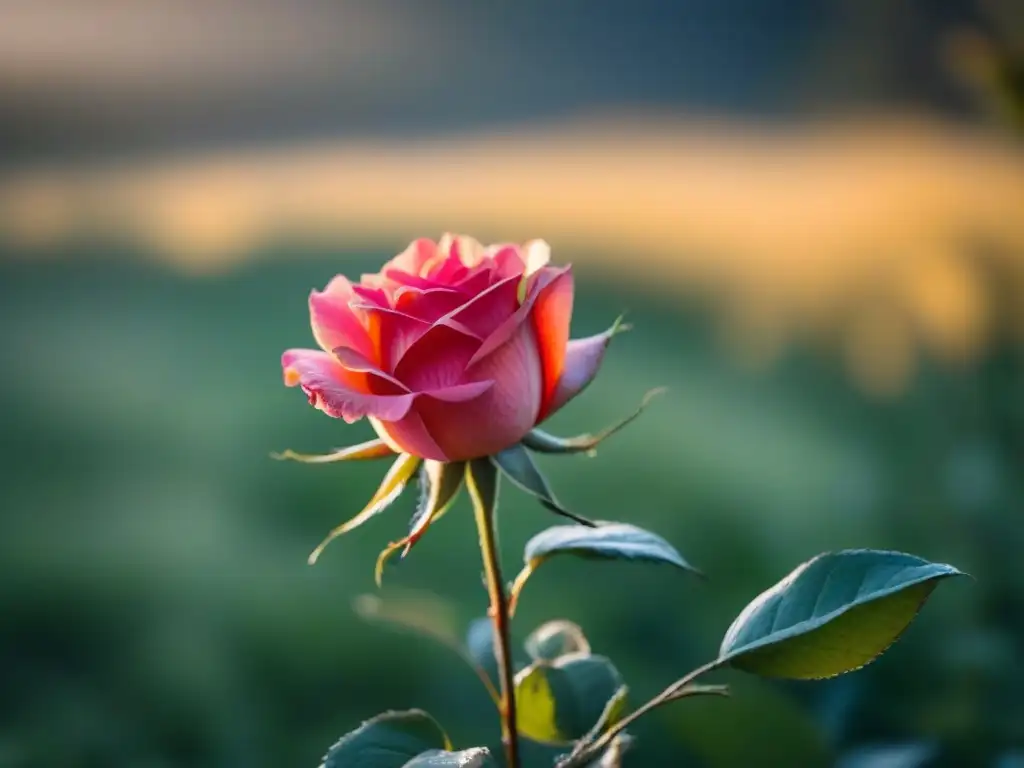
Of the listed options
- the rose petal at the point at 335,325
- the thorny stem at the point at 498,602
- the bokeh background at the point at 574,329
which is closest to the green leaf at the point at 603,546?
the thorny stem at the point at 498,602

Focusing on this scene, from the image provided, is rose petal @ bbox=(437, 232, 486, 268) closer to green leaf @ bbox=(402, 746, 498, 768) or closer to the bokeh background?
green leaf @ bbox=(402, 746, 498, 768)

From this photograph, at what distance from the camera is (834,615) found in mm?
366

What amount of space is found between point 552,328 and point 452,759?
163mm

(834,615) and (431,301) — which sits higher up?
(431,301)

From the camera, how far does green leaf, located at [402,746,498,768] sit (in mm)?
352

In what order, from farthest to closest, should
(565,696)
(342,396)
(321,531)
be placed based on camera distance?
1. (321,531)
2. (565,696)
3. (342,396)

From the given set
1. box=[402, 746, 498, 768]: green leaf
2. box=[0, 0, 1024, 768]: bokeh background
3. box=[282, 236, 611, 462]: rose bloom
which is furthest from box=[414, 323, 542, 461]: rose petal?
box=[0, 0, 1024, 768]: bokeh background

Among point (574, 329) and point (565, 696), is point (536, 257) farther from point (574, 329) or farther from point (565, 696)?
point (574, 329)

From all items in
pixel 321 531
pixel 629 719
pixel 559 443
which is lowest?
pixel 321 531

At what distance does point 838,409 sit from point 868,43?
321 millimetres

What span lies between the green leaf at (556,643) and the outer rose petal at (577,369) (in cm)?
19

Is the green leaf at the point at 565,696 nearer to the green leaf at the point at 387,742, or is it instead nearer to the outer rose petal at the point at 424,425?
the green leaf at the point at 387,742

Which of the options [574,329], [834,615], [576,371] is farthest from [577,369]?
[574,329]

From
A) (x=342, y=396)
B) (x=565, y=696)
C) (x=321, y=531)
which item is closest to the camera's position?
(x=342, y=396)
